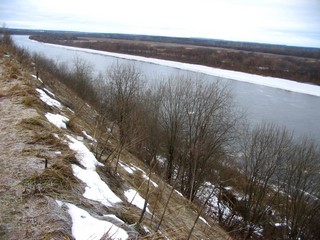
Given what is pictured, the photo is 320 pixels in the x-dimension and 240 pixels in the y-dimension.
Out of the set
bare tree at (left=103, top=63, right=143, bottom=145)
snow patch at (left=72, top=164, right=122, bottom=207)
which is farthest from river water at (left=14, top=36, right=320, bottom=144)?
snow patch at (left=72, top=164, right=122, bottom=207)

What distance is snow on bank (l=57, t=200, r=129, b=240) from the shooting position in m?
2.66

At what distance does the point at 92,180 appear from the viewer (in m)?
3.97

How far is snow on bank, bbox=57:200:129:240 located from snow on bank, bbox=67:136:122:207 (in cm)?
49

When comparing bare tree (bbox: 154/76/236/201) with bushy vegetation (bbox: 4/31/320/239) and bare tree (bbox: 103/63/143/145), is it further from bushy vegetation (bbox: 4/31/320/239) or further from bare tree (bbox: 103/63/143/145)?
bare tree (bbox: 103/63/143/145)

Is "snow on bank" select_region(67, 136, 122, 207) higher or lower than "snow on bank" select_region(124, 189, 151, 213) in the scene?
higher

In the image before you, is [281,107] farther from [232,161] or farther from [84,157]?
[84,157]

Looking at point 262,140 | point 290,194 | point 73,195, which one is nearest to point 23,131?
point 73,195

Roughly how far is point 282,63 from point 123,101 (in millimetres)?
45767

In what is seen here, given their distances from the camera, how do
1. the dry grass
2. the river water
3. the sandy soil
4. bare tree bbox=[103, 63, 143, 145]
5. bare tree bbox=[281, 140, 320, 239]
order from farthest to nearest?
the river water
bare tree bbox=[103, 63, 143, 145]
bare tree bbox=[281, 140, 320, 239]
the dry grass
the sandy soil

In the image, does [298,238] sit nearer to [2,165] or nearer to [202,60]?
[2,165]

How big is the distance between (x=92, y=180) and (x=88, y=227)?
4.06 feet

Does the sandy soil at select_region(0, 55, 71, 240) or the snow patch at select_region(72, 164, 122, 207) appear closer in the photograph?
the sandy soil at select_region(0, 55, 71, 240)

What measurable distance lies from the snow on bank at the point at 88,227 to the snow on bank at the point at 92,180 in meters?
0.49

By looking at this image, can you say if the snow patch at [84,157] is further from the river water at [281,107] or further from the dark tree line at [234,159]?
the river water at [281,107]
